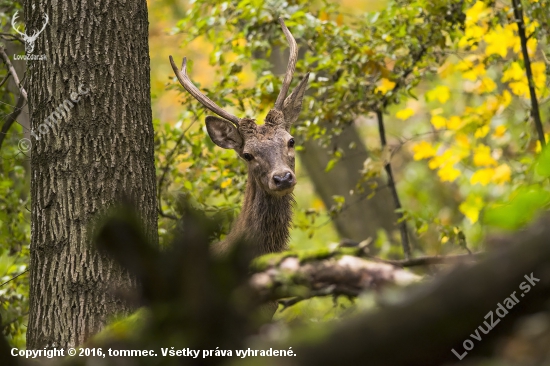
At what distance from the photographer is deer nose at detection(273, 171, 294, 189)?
223 inches

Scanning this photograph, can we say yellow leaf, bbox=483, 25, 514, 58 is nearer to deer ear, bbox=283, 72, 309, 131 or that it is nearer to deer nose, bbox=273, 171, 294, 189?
deer ear, bbox=283, 72, 309, 131

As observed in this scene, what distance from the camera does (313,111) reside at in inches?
277

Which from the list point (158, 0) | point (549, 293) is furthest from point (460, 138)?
point (158, 0)

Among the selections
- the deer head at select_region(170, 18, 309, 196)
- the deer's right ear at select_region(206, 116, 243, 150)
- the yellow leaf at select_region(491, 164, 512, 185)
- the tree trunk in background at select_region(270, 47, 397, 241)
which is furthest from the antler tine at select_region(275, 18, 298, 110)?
the tree trunk in background at select_region(270, 47, 397, 241)

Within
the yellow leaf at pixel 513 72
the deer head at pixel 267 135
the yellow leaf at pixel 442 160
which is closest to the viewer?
the deer head at pixel 267 135

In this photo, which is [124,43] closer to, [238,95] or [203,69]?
[238,95]

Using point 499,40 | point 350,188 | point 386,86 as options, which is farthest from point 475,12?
point 350,188

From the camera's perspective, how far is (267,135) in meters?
6.18

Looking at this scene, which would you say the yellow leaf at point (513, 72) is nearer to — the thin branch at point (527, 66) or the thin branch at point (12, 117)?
the thin branch at point (527, 66)

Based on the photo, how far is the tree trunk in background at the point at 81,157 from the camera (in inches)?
152

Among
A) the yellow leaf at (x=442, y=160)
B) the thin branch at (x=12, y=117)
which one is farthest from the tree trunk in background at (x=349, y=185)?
the thin branch at (x=12, y=117)

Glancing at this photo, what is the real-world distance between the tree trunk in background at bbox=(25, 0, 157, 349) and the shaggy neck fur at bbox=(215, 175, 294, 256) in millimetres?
1531

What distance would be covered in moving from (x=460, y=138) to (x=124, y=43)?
17.7ft

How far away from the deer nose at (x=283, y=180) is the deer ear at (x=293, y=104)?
968 mm
